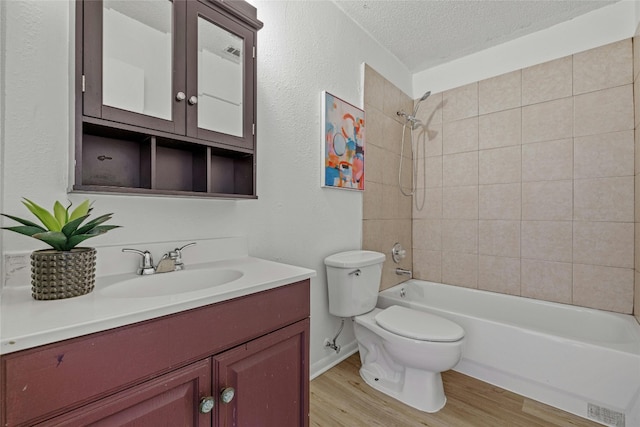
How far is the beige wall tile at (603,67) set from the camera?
183 cm

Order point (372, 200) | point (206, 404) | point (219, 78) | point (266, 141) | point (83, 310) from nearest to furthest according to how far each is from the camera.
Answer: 1. point (83, 310)
2. point (206, 404)
3. point (219, 78)
4. point (266, 141)
5. point (372, 200)

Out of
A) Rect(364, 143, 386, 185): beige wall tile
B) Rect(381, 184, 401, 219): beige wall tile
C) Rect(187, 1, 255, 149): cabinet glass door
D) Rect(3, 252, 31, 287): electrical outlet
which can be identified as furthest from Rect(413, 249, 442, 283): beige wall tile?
Rect(3, 252, 31, 287): electrical outlet

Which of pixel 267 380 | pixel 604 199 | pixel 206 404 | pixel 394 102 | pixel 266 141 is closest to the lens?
pixel 206 404

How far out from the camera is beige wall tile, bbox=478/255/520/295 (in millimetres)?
2205

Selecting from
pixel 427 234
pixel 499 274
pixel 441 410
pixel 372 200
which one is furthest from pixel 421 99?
pixel 441 410

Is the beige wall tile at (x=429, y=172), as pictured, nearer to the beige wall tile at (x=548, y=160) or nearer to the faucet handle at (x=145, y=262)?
the beige wall tile at (x=548, y=160)

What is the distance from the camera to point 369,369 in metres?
1.76

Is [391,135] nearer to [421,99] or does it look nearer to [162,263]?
[421,99]

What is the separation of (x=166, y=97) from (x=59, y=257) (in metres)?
0.60

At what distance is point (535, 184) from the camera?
6.97ft

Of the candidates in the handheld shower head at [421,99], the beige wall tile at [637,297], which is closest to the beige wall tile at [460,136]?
the handheld shower head at [421,99]

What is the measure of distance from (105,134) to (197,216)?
1.39 ft

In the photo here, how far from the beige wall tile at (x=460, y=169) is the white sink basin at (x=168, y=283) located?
2.11m

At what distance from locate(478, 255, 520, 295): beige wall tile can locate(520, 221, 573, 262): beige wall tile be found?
127 millimetres
